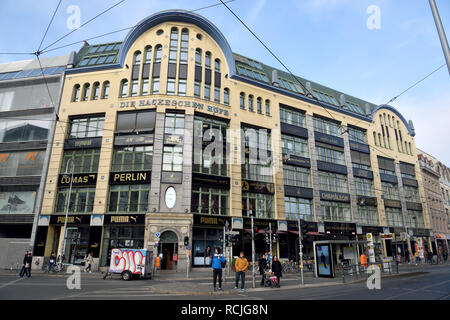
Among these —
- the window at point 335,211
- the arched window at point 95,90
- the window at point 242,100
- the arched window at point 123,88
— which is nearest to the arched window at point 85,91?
the arched window at point 95,90

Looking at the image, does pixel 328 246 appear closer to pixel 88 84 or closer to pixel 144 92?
pixel 144 92

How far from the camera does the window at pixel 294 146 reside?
34.7 metres

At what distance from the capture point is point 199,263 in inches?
1040

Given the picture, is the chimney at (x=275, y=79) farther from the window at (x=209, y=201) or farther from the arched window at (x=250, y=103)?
the window at (x=209, y=201)

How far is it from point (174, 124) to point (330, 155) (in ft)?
74.1

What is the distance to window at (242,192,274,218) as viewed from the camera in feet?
Answer: 98.7

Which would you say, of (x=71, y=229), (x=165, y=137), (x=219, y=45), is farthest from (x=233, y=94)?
(x=71, y=229)

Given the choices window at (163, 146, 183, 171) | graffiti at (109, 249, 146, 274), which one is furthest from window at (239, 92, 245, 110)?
graffiti at (109, 249, 146, 274)

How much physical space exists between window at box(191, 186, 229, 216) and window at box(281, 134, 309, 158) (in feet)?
33.8

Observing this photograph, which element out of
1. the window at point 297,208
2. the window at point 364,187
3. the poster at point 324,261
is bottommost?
the poster at point 324,261

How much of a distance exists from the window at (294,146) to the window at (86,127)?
→ 21.0 m

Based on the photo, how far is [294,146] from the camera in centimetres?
3553

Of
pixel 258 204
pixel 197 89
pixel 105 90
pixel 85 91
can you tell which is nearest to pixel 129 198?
pixel 105 90
